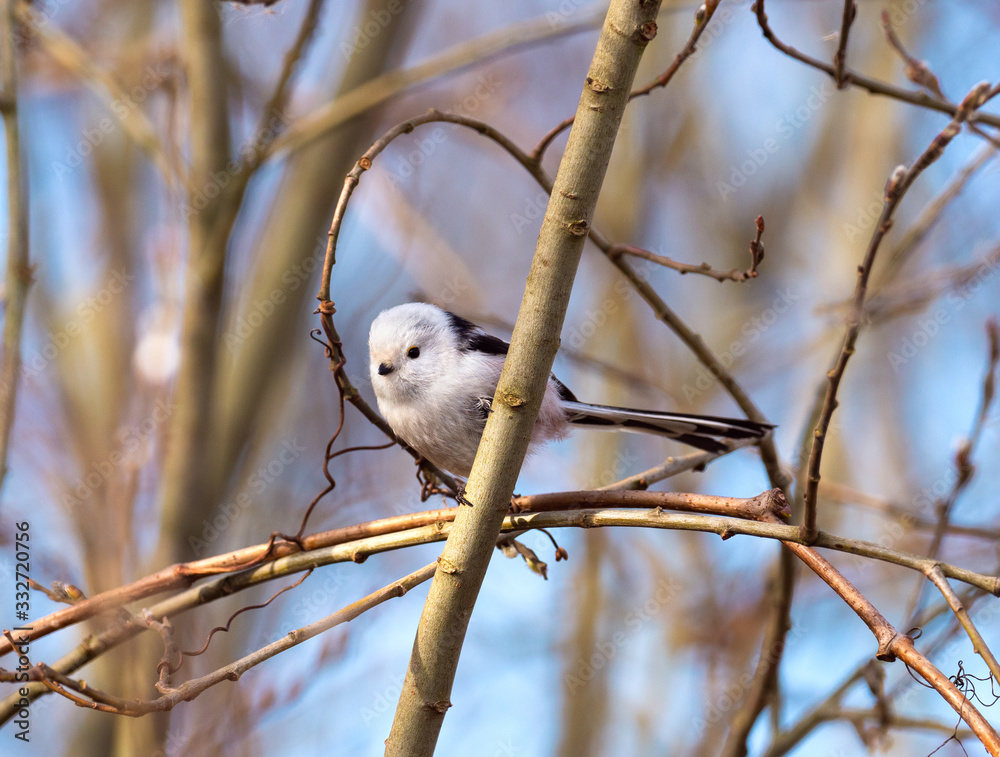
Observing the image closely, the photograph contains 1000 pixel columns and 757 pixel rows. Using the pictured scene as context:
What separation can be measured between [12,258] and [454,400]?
1.16 m

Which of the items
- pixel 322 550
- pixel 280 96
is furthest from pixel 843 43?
pixel 280 96

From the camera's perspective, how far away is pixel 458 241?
229 inches

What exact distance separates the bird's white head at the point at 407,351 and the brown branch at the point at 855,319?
1.30m

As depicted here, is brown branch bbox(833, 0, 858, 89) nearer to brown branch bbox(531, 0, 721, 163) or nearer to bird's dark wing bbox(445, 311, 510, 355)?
brown branch bbox(531, 0, 721, 163)

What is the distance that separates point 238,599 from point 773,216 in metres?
4.16

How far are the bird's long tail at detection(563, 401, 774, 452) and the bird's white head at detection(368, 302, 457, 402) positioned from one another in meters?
0.41

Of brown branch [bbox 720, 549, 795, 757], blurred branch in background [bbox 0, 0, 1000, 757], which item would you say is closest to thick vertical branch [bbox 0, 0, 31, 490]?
blurred branch in background [bbox 0, 0, 1000, 757]

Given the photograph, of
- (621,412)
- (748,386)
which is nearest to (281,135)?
(621,412)

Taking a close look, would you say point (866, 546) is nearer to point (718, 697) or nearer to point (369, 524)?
point (369, 524)

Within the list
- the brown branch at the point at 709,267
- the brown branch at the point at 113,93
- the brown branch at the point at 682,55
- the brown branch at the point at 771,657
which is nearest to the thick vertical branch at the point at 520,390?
the brown branch at the point at 682,55

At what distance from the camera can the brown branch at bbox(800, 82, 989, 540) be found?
1140 millimetres

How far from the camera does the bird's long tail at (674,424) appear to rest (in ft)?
6.77

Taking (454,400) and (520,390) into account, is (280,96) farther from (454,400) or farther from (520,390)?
(520,390)

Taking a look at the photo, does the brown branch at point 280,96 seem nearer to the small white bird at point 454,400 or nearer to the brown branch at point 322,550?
the small white bird at point 454,400
